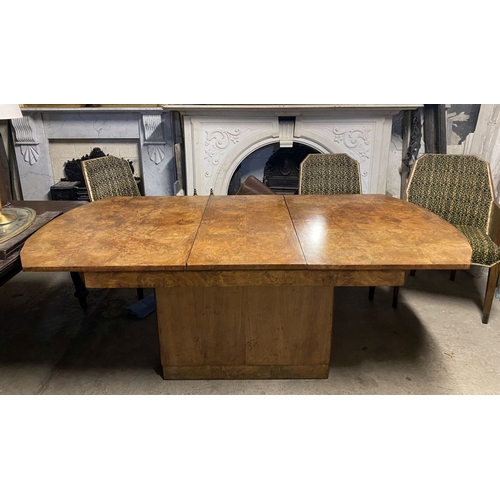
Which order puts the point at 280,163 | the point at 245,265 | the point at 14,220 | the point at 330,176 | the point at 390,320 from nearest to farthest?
the point at 245,265, the point at 14,220, the point at 390,320, the point at 330,176, the point at 280,163

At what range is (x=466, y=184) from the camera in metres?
2.49

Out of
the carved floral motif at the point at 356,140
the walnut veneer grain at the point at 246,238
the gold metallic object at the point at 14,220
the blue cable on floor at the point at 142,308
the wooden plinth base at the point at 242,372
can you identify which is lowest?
the blue cable on floor at the point at 142,308

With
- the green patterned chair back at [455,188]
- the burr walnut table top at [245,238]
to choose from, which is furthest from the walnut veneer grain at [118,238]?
the green patterned chair back at [455,188]

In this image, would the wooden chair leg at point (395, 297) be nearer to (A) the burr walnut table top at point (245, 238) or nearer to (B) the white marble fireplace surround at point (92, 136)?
(A) the burr walnut table top at point (245, 238)

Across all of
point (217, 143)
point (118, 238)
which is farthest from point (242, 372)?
point (217, 143)

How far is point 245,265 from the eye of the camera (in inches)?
53.7

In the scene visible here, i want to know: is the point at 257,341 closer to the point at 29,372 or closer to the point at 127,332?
the point at 127,332

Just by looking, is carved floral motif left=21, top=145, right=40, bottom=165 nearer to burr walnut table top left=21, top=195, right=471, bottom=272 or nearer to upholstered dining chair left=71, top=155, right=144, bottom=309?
upholstered dining chair left=71, top=155, right=144, bottom=309

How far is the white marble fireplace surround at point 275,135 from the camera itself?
3.60 metres

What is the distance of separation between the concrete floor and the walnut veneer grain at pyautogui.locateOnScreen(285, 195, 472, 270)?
2.07ft

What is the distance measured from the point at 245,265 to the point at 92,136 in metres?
3.20

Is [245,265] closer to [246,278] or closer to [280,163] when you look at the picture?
[246,278]

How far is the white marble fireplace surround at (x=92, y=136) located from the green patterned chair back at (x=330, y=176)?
67.4 inches

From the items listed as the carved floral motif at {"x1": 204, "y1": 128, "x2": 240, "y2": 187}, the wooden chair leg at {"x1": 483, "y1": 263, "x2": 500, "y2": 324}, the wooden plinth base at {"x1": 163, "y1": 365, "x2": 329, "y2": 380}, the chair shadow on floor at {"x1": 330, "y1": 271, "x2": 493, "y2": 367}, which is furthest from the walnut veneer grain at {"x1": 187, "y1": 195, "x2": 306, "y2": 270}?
the carved floral motif at {"x1": 204, "y1": 128, "x2": 240, "y2": 187}
